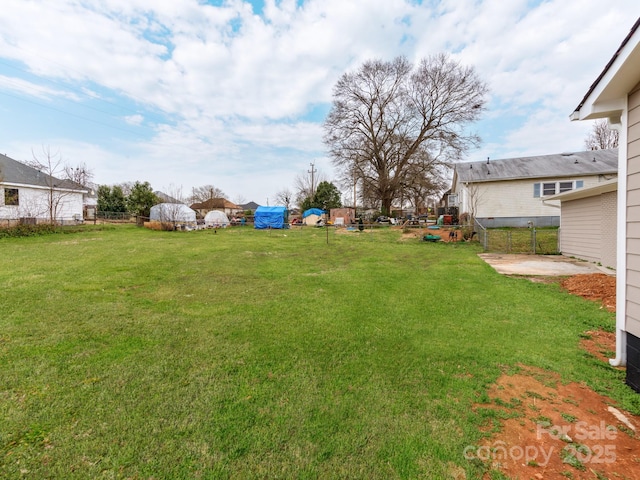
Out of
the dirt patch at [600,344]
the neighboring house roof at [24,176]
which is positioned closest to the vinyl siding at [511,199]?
the dirt patch at [600,344]

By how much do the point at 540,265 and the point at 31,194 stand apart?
2792cm

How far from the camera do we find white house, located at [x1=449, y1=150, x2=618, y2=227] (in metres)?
17.7

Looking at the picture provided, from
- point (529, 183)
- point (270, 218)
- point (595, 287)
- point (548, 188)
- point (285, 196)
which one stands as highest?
point (285, 196)

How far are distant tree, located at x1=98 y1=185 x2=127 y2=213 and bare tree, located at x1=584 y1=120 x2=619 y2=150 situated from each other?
49.4 m

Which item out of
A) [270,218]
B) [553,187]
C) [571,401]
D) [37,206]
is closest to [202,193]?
[270,218]

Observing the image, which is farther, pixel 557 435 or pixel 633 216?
pixel 633 216

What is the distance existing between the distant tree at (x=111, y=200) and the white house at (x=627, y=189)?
119 feet

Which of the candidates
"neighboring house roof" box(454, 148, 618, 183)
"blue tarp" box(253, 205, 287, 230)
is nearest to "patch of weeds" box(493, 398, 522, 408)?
"neighboring house roof" box(454, 148, 618, 183)

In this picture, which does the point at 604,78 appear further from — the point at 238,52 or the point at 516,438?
the point at 238,52

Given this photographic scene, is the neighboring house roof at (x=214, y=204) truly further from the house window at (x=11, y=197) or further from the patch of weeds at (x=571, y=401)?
the patch of weeds at (x=571, y=401)

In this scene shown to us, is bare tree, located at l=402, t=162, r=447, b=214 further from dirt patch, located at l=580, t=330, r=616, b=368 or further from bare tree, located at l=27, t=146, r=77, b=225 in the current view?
bare tree, located at l=27, t=146, r=77, b=225

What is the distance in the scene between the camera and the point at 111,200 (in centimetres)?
2953

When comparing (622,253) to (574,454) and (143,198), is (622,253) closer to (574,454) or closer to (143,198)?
(574,454)

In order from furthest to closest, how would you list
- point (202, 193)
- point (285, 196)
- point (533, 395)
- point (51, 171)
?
point (285, 196)
point (202, 193)
point (51, 171)
point (533, 395)
